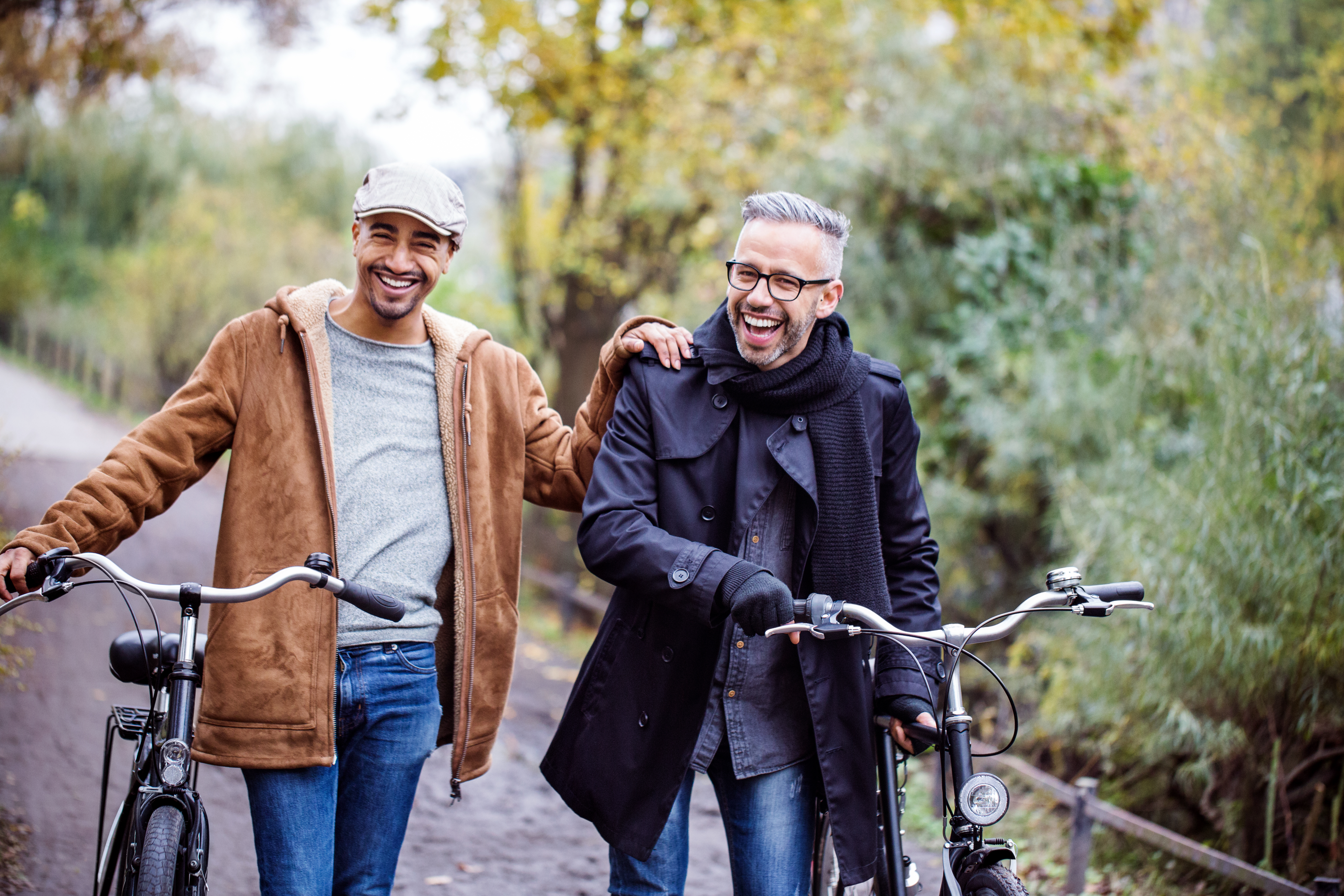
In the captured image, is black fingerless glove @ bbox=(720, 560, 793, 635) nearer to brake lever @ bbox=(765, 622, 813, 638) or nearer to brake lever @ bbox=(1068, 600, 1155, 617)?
brake lever @ bbox=(765, 622, 813, 638)

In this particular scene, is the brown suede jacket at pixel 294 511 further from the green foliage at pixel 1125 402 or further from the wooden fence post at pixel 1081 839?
the green foliage at pixel 1125 402

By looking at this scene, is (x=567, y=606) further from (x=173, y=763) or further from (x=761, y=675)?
(x=173, y=763)

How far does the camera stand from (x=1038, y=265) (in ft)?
26.1

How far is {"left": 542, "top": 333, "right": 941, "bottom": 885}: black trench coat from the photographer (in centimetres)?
264

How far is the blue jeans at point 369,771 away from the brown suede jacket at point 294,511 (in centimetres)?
7

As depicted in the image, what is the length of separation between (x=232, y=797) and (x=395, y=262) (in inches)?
161

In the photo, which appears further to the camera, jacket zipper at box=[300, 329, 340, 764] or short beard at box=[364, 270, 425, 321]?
short beard at box=[364, 270, 425, 321]

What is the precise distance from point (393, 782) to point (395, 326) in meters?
1.18

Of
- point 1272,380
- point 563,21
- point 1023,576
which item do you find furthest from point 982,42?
point 1272,380

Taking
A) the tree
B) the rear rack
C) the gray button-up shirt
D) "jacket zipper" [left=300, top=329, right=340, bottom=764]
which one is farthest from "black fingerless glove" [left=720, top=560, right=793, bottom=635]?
the tree

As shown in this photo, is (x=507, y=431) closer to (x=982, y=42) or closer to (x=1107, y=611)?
(x=1107, y=611)

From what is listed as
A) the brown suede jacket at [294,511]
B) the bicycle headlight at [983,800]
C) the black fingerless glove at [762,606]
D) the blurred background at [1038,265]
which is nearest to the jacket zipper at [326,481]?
the brown suede jacket at [294,511]

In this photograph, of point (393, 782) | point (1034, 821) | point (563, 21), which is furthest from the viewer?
point (563, 21)

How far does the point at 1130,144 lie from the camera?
8.59 metres
